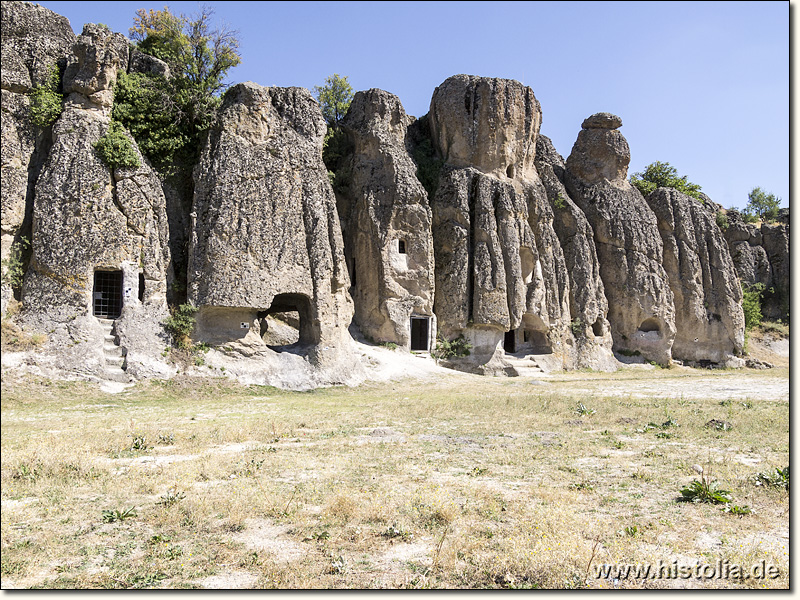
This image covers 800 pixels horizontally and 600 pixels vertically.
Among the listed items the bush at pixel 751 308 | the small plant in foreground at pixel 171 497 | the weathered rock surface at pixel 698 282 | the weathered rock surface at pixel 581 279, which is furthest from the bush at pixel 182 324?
the bush at pixel 751 308

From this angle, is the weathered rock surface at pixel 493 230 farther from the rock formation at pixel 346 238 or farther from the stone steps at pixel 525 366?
the stone steps at pixel 525 366

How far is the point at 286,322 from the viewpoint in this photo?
106 feet

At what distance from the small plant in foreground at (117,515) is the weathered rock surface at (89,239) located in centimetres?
1397

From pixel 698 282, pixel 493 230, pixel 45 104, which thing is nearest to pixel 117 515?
pixel 45 104

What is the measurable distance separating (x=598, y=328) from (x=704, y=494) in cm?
3159

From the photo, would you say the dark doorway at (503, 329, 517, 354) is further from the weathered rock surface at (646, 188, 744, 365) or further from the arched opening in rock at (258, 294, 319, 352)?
the arched opening in rock at (258, 294, 319, 352)

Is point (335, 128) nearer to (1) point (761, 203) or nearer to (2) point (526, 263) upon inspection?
(2) point (526, 263)

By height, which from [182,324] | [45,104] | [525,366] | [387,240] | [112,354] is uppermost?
[45,104]

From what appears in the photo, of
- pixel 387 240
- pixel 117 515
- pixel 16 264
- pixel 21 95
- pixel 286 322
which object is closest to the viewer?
pixel 117 515

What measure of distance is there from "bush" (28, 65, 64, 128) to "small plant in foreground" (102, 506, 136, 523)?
20558 millimetres

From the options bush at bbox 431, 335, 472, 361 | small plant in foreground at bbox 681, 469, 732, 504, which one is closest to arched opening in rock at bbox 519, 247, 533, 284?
bush at bbox 431, 335, 472, 361

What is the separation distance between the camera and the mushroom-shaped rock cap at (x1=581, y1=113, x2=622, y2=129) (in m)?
41.6

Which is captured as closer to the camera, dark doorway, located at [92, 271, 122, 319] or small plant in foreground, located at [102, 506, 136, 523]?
small plant in foreground, located at [102, 506, 136, 523]

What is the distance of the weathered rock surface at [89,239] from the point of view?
20.7 m
